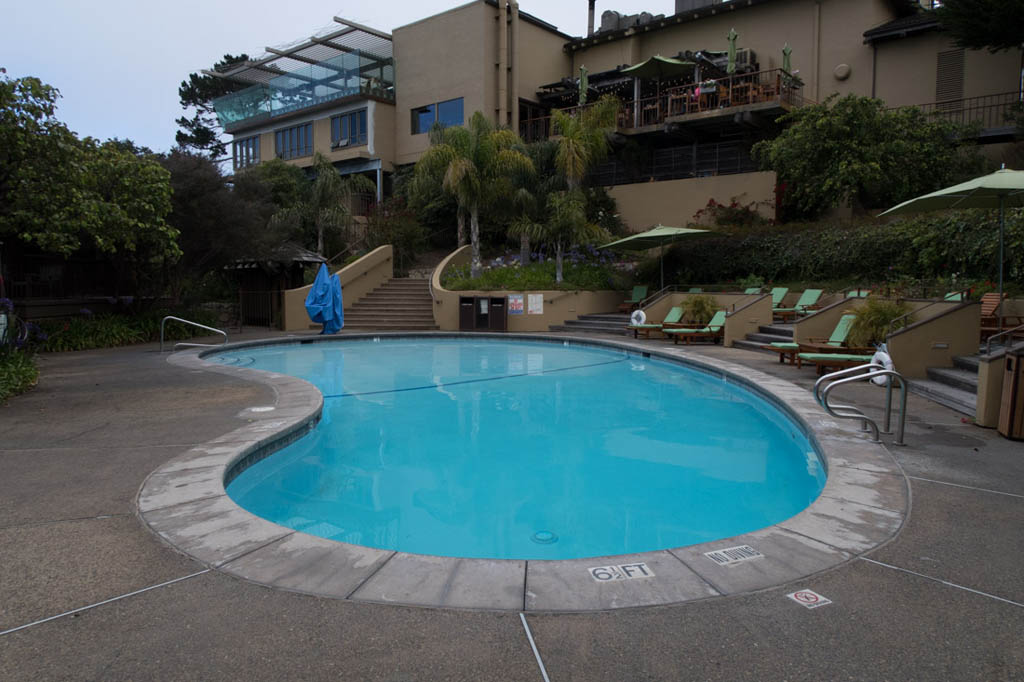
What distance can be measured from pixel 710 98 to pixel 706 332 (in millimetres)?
10118

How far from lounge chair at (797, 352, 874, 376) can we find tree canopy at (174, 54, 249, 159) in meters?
47.0

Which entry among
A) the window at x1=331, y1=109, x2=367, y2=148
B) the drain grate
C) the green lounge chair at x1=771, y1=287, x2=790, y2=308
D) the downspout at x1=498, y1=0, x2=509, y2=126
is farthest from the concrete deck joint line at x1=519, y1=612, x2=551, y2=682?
the window at x1=331, y1=109, x2=367, y2=148

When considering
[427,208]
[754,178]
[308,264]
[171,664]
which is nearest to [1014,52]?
[754,178]

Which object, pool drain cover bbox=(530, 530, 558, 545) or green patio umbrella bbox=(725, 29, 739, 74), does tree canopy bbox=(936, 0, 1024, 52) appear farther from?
pool drain cover bbox=(530, 530, 558, 545)

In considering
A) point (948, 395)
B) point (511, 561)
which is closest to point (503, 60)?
point (948, 395)

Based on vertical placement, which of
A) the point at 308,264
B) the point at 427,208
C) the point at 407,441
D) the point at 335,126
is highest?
the point at 335,126

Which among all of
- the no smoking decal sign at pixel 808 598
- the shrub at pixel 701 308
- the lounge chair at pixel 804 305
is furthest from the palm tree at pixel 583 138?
the no smoking decal sign at pixel 808 598

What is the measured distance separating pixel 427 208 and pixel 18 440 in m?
20.0

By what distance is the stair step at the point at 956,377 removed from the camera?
24.3 ft

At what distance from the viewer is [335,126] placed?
28.6 m

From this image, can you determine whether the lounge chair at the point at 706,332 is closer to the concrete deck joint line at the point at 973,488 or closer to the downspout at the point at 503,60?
the concrete deck joint line at the point at 973,488

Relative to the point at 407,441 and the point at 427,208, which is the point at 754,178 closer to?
the point at 427,208

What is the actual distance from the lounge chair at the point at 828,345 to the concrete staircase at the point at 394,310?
11.1 meters

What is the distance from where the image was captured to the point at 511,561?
11.1 ft
